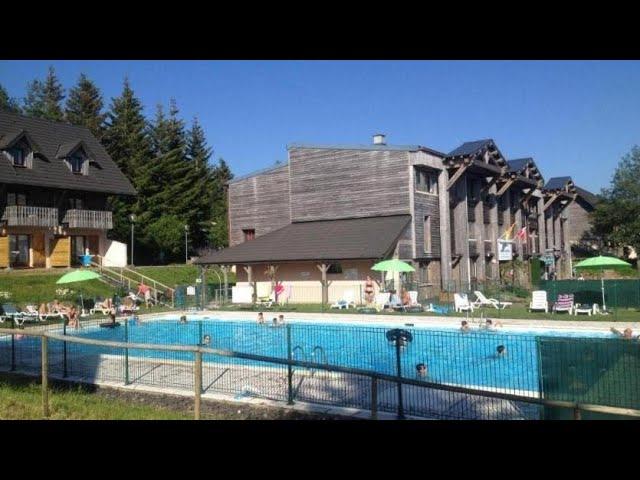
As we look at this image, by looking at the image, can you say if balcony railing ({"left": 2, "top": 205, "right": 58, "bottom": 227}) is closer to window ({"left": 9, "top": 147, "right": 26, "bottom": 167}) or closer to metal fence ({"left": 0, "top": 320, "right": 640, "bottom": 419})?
window ({"left": 9, "top": 147, "right": 26, "bottom": 167})

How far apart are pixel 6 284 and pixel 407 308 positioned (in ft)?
60.1

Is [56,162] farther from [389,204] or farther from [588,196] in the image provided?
[588,196]

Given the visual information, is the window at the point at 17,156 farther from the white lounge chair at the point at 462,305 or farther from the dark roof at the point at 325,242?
the white lounge chair at the point at 462,305

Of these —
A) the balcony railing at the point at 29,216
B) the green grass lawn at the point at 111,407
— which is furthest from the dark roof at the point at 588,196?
the green grass lawn at the point at 111,407

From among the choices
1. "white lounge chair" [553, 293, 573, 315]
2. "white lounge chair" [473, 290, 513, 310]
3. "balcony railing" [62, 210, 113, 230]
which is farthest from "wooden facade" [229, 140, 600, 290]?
"balcony railing" [62, 210, 113, 230]

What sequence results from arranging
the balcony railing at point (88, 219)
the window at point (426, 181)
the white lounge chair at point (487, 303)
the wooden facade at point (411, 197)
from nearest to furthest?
the white lounge chair at point (487, 303) < the wooden facade at point (411, 197) < the window at point (426, 181) < the balcony railing at point (88, 219)

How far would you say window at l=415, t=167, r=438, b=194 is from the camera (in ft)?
99.9

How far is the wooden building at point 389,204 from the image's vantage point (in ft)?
97.4

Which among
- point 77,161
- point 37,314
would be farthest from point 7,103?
point 37,314

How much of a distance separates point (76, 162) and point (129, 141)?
14265mm

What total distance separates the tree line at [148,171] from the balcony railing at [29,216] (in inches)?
478

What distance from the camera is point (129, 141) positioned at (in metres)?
50.1
